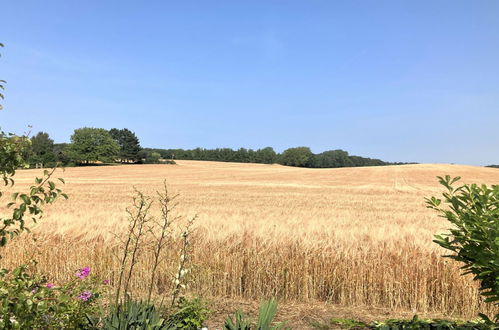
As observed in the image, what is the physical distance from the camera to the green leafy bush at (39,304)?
1936 millimetres

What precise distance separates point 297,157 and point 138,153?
49.4m

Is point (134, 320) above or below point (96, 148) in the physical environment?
below

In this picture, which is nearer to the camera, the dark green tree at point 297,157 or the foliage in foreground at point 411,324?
the foliage in foreground at point 411,324

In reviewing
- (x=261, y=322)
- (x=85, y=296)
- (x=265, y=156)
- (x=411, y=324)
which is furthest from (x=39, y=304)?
(x=265, y=156)

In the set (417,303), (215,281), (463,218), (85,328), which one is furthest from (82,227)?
(463,218)

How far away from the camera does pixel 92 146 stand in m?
80.8

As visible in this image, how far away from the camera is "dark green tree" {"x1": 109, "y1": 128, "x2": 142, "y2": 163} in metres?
90.2

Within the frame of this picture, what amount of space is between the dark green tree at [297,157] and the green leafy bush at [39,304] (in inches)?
4182

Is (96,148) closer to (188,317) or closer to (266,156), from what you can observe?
(266,156)

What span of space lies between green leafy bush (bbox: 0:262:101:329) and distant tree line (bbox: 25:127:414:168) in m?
65.1

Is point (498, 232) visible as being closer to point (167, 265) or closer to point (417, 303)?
point (417, 303)

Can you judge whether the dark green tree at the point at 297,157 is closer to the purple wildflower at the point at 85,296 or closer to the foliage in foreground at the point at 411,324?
the foliage in foreground at the point at 411,324

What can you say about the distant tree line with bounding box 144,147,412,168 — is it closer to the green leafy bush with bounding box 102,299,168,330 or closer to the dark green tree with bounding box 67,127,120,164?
the dark green tree with bounding box 67,127,120,164

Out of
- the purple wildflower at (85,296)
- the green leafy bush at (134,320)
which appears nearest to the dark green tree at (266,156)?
the purple wildflower at (85,296)
